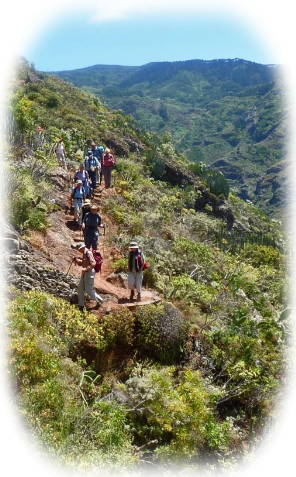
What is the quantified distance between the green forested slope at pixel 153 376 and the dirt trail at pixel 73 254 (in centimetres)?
28

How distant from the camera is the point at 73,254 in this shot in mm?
10094

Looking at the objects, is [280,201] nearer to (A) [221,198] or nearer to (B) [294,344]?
(A) [221,198]

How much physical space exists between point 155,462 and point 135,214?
9236 mm

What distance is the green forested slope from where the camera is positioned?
4.70 metres

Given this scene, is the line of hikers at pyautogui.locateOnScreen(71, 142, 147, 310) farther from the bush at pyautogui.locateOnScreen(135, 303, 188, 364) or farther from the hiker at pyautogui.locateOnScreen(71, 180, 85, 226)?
the bush at pyautogui.locateOnScreen(135, 303, 188, 364)

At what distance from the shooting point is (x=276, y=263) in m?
20.0

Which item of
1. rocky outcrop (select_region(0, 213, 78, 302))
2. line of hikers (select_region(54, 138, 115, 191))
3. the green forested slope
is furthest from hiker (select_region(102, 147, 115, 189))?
rocky outcrop (select_region(0, 213, 78, 302))

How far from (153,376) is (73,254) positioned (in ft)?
15.3

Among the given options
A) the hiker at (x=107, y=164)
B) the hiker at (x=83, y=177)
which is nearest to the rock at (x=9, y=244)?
the hiker at (x=83, y=177)

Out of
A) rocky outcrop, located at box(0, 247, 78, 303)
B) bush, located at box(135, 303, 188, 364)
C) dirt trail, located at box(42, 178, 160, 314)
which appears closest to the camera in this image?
rocky outcrop, located at box(0, 247, 78, 303)

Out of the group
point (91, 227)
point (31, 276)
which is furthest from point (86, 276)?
point (91, 227)

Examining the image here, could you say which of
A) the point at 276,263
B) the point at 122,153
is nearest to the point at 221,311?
the point at 276,263

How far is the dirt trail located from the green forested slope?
28cm

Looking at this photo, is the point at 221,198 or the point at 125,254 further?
the point at 221,198
